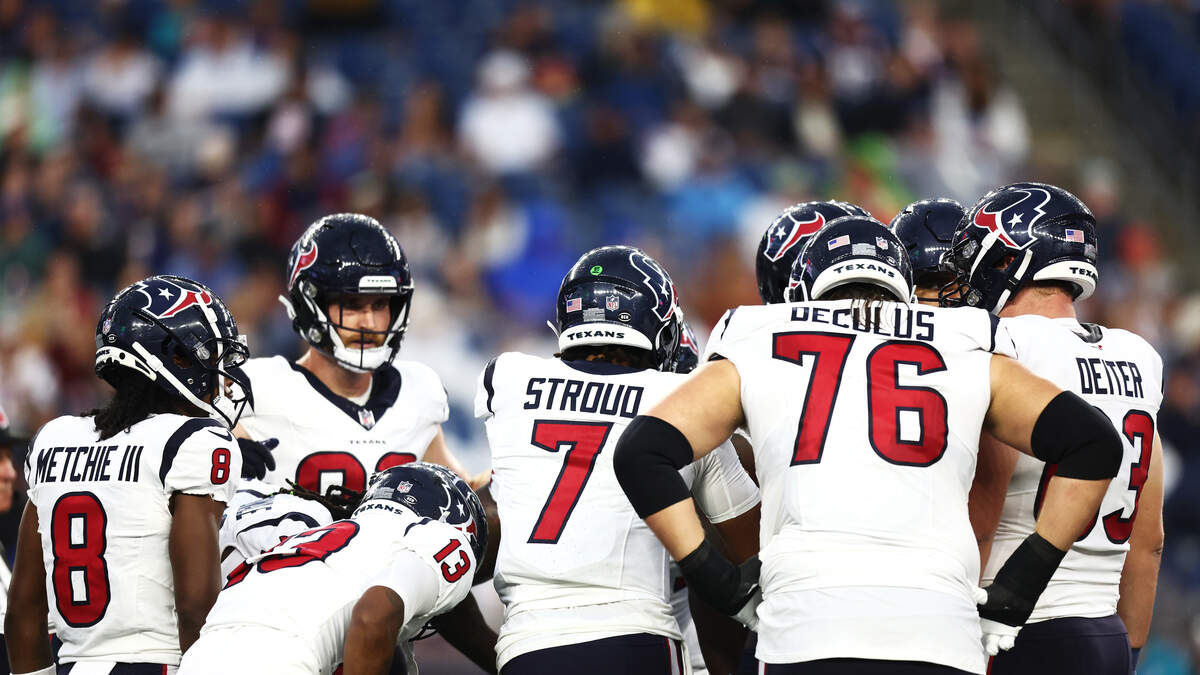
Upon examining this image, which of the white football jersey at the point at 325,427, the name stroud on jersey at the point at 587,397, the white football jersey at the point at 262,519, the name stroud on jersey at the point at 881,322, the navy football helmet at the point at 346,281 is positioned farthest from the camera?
the navy football helmet at the point at 346,281

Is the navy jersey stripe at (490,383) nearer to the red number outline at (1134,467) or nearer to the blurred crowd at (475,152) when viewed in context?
the red number outline at (1134,467)

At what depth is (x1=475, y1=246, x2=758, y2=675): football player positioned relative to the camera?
4414 millimetres

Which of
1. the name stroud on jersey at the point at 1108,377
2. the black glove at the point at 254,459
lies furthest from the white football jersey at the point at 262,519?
the name stroud on jersey at the point at 1108,377

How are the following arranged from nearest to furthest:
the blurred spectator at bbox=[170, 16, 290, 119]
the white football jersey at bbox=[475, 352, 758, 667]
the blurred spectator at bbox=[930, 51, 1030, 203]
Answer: the white football jersey at bbox=[475, 352, 758, 667] < the blurred spectator at bbox=[930, 51, 1030, 203] < the blurred spectator at bbox=[170, 16, 290, 119]

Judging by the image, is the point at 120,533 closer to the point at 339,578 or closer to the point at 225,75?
the point at 339,578

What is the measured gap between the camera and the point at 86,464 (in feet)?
14.8

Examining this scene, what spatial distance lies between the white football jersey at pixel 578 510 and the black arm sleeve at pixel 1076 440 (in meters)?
1.03

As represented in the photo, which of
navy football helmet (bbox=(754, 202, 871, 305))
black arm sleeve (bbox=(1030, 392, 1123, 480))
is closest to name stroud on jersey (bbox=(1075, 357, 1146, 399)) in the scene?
black arm sleeve (bbox=(1030, 392, 1123, 480))

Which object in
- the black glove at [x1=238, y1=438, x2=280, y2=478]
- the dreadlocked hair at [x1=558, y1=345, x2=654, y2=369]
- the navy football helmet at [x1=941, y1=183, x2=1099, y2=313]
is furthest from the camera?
the black glove at [x1=238, y1=438, x2=280, y2=478]

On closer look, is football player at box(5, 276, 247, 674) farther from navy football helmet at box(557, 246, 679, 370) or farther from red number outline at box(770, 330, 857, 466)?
red number outline at box(770, 330, 857, 466)

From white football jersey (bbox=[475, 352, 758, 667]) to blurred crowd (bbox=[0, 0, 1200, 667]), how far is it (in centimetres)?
613

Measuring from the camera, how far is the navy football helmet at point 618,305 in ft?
15.6

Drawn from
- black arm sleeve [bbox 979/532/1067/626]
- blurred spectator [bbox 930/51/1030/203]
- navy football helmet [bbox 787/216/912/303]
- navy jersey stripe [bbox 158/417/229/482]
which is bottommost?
black arm sleeve [bbox 979/532/1067/626]

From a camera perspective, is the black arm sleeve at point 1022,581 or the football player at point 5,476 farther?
the football player at point 5,476
